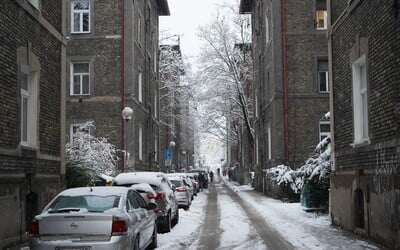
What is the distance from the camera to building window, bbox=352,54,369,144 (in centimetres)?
1473

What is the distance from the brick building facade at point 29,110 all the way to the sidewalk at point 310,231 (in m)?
6.34

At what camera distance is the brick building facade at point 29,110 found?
41.7ft

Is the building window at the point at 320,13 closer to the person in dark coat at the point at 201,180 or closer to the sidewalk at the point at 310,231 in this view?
the sidewalk at the point at 310,231

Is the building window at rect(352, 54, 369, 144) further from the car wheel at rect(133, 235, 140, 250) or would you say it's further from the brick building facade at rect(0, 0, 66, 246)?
the brick building facade at rect(0, 0, 66, 246)

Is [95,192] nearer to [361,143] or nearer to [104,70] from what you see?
[361,143]

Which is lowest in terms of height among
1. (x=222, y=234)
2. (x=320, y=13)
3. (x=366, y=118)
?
(x=222, y=234)

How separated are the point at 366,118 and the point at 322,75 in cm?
1939

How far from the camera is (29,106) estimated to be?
14867 mm

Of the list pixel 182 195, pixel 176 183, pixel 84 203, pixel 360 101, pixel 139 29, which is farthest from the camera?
pixel 139 29

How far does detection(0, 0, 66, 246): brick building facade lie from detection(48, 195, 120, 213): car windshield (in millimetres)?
2875

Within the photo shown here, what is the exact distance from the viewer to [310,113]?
33.1m

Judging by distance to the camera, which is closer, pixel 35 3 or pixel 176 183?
pixel 35 3

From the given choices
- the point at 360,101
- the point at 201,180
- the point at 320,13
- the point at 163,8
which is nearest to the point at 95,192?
the point at 360,101

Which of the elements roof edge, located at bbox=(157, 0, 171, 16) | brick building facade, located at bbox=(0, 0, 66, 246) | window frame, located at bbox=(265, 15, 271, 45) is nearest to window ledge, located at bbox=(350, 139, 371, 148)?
brick building facade, located at bbox=(0, 0, 66, 246)
